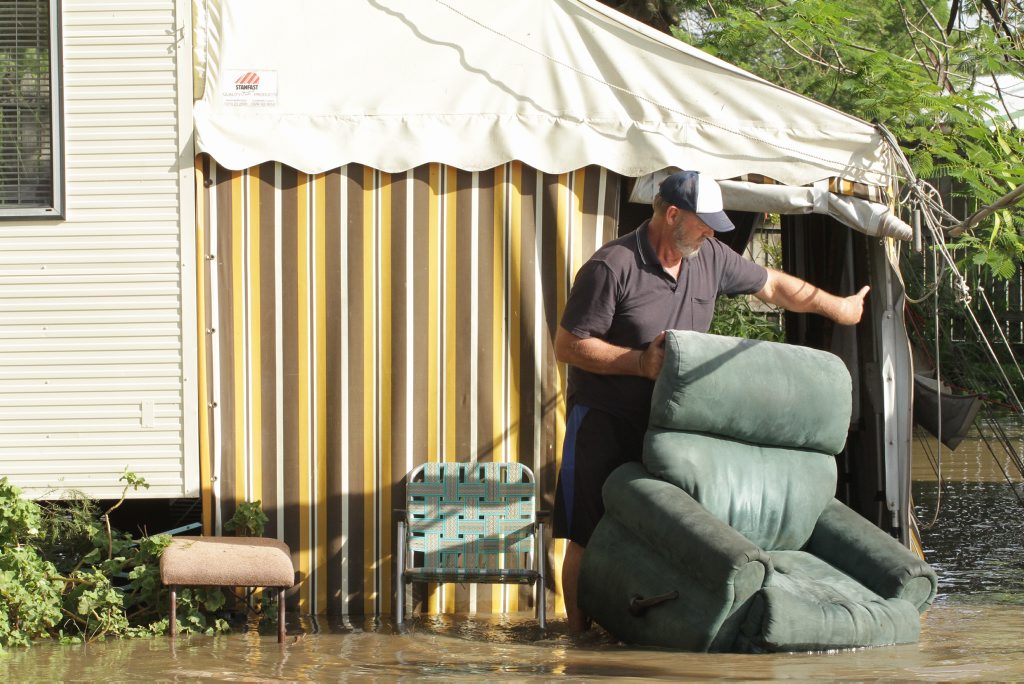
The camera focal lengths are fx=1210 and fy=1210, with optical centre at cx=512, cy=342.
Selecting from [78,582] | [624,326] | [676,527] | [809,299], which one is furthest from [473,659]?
[809,299]

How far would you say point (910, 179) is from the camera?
5914 mm

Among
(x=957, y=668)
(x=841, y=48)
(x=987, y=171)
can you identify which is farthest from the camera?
(x=841, y=48)

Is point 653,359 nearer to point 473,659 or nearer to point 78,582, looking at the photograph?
point 473,659

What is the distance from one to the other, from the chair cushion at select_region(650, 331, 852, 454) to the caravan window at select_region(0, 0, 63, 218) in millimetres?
3163

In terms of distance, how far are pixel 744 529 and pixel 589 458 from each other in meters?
0.77

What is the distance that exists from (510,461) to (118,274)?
2.15 metres

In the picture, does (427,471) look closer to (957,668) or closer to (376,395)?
(376,395)

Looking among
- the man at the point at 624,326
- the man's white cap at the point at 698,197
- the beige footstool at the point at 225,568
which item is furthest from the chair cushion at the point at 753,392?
the beige footstool at the point at 225,568

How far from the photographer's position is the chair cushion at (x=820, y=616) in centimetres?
479

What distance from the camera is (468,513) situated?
586 cm

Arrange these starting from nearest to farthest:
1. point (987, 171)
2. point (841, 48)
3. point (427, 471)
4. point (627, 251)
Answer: point (627, 251)
point (427, 471)
point (987, 171)
point (841, 48)

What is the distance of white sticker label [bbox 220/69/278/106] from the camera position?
5930 millimetres

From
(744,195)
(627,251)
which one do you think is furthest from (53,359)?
(744,195)

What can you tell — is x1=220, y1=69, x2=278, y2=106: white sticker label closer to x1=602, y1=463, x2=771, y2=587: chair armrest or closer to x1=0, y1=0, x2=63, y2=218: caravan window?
x1=0, y1=0, x2=63, y2=218: caravan window
